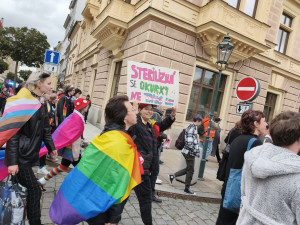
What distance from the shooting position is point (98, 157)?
6.13 feet

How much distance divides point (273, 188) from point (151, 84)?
2849mm

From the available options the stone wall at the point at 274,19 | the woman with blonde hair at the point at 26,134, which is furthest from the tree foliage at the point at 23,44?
the woman with blonde hair at the point at 26,134

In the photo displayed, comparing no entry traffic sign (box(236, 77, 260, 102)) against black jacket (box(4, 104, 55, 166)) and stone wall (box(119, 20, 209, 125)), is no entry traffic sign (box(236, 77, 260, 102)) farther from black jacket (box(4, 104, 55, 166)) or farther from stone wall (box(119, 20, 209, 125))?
black jacket (box(4, 104, 55, 166))

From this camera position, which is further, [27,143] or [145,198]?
[145,198]

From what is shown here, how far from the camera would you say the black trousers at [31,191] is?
2387 mm

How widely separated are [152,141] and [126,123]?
79 centimetres

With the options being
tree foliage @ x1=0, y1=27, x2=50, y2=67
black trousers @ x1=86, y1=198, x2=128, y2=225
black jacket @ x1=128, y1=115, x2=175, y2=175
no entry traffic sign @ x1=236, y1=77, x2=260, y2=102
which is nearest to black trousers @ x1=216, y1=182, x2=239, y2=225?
black jacket @ x1=128, y1=115, x2=175, y2=175

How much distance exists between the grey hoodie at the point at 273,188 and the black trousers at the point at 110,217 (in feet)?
3.19

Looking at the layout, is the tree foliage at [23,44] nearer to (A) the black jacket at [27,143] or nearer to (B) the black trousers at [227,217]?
(A) the black jacket at [27,143]

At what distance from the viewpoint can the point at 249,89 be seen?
5.25m

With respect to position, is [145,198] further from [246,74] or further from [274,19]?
[274,19]

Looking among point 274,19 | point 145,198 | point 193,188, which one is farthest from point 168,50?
point 145,198

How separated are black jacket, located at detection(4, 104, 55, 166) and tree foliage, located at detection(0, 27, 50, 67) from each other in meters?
24.5

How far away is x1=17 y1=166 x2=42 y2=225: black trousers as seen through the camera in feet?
7.83
